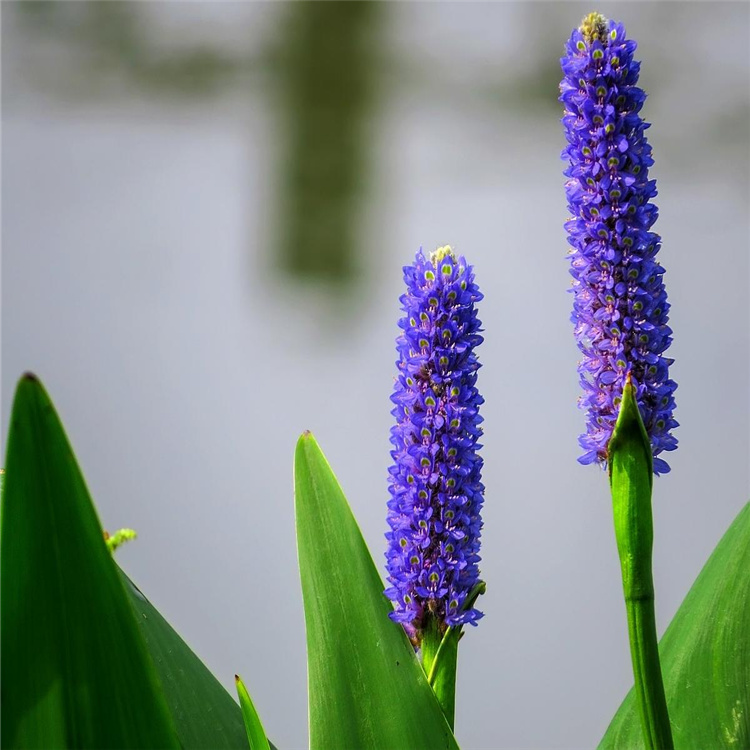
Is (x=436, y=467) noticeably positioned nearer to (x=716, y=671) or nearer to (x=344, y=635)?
(x=344, y=635)

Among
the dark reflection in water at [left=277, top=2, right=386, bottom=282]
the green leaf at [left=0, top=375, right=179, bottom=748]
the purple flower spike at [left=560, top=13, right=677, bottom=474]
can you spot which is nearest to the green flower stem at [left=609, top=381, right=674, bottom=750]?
the purple flower spike at [left=560, top=13, right=677, bottom=474]

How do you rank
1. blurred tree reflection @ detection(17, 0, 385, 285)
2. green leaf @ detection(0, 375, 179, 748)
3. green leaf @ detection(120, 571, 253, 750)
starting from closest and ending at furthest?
green leaf @ detection(0, 375, 179, 748) → green leaf @ detection(120, 571, 253, 750) → blurred tree reflection @ detection(17, 0, 385, 285)

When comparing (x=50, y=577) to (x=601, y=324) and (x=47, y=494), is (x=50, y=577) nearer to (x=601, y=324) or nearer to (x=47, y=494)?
(x=47, y=494)

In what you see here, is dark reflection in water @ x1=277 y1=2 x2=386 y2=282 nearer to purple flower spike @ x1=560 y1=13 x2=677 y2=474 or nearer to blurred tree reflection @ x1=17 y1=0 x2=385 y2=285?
blurred tree reflection @ x1=17 y1=0 x2=385 y2=285

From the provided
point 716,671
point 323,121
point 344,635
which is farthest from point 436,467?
point 323,121

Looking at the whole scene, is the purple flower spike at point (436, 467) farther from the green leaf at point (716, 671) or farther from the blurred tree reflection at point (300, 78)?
the blurred tree reflection at point (300, 78)

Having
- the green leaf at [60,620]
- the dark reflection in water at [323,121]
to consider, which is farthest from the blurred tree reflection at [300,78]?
the green leaf at [60,620]
